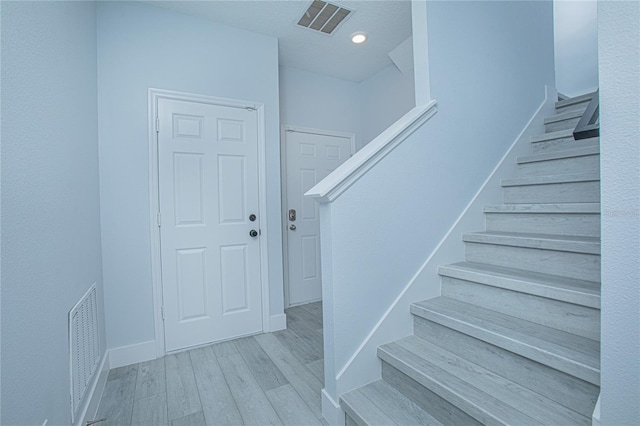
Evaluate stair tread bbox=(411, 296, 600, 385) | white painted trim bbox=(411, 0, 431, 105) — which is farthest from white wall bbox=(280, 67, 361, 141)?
stair tread bbox=(411, 296, 600, 385)

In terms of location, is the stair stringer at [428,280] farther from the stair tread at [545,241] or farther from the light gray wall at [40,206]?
the light gray wall at [40,206]

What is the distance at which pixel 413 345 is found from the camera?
150 centimetres

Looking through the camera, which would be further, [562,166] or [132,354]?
[132,354]

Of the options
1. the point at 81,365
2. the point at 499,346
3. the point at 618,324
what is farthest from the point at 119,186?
the point at 618,324

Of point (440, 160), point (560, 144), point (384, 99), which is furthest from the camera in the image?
point (384, 99)

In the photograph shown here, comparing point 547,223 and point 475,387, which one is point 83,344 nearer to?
point 475,387

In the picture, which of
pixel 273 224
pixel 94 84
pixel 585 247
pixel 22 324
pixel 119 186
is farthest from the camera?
pixel 273 224

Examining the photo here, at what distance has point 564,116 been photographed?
2.27 meters

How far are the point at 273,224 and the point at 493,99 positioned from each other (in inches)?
79.5

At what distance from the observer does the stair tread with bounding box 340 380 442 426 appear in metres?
1.21

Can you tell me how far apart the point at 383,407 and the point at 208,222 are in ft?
6.06

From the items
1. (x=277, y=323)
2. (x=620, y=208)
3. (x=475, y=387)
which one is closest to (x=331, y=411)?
(x=475, y=387)

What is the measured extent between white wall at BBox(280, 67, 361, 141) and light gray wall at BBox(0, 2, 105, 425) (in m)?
1.95

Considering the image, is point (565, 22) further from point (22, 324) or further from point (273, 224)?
point (22, 324)
